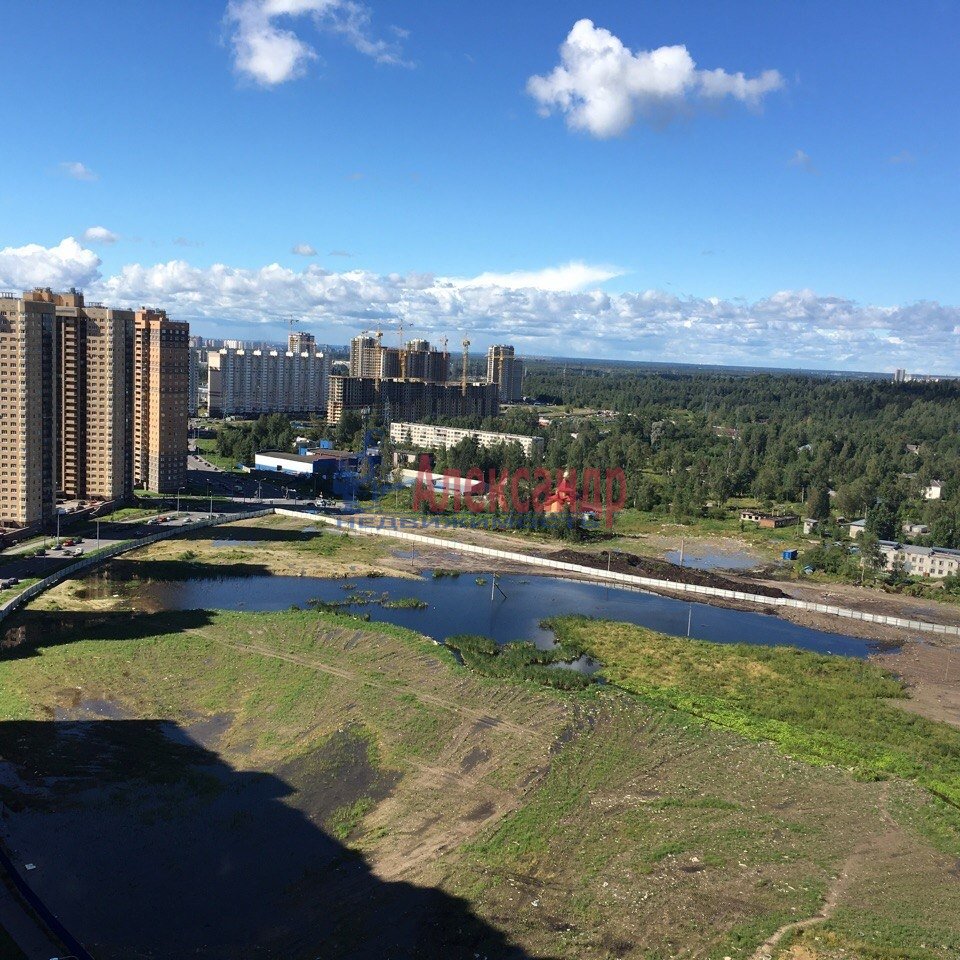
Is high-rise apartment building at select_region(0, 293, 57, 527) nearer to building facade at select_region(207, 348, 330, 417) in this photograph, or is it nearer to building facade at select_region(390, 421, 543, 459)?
building facade at select_region(390, 421, 543, 459)

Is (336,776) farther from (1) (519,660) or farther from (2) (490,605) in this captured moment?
(2) (490,605)

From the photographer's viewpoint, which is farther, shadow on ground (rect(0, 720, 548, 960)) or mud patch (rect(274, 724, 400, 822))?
mud patch (rect(274, 724, 400, 822))

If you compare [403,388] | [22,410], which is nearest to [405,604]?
[22,410]

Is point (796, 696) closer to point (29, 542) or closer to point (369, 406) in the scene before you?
point (29, 542)

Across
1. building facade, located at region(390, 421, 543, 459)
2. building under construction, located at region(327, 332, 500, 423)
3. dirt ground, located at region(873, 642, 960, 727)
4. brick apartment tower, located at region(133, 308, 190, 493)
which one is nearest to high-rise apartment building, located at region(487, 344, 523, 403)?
building under construction, located at region(327, 332, 500, 423)

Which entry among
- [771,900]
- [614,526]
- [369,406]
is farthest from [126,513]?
[369,406]

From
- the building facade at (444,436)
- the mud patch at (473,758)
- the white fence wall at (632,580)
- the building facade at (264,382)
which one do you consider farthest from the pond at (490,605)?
the building facade at (264,382)
